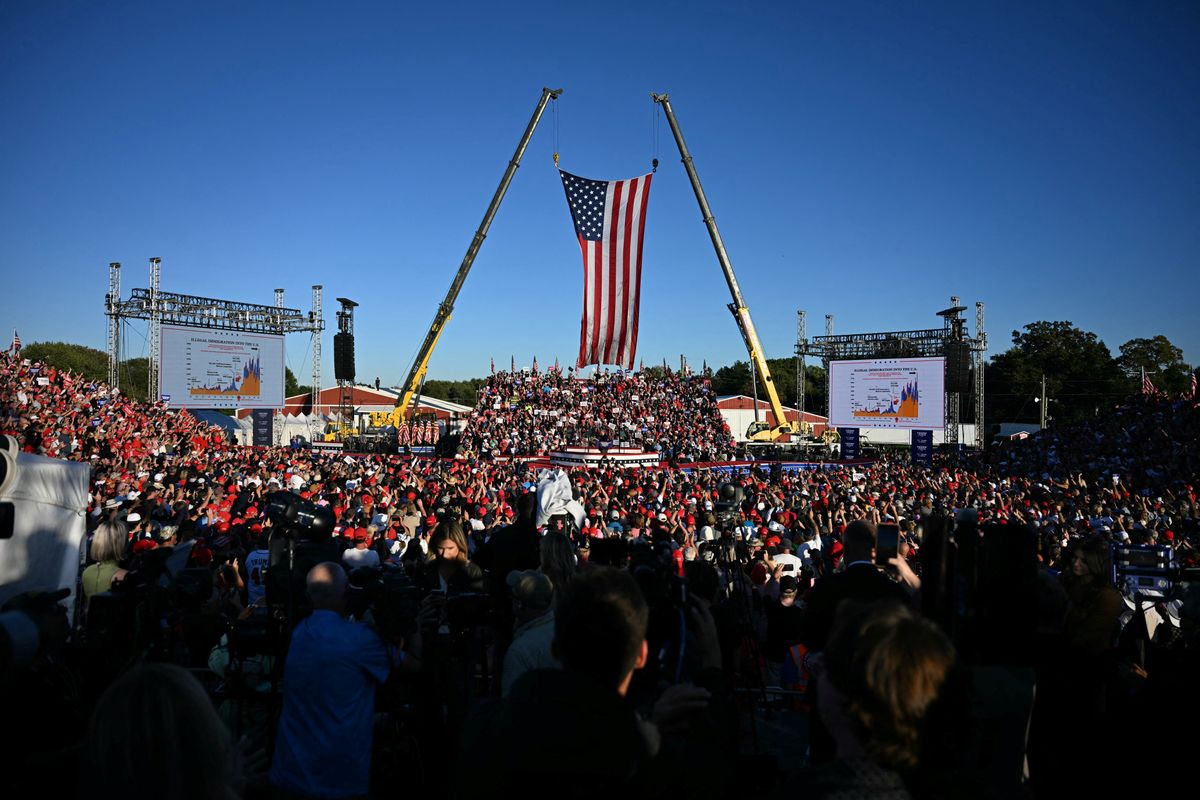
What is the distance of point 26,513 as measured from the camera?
16.2 feet

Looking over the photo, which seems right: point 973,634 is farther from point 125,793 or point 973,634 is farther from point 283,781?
point 283,781

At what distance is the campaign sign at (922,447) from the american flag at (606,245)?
19291mm

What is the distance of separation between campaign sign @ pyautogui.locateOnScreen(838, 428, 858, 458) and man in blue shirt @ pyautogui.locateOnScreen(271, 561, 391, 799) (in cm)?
3581

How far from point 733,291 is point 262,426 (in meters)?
25.6

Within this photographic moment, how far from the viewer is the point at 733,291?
3769 centimetres

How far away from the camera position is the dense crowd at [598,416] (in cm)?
3481

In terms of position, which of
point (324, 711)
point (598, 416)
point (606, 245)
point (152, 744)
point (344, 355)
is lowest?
point (324, 711)

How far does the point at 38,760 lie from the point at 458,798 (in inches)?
44.9

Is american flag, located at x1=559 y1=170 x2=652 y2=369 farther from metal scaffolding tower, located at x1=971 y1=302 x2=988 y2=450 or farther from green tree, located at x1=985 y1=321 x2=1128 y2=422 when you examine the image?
green tree, located at x1=985 y1=321 x2=1128 y2=422

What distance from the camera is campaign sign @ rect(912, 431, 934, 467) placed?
34156 millimetres

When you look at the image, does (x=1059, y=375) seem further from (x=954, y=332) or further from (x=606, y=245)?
(x=606, y=245)

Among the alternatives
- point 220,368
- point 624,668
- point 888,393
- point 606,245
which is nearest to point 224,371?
point 220,368

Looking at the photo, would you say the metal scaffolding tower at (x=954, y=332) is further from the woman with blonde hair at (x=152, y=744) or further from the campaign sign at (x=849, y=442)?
the woman with blonde hair at (x=152, y=744)

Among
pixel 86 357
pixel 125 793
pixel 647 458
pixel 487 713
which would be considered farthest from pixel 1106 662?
pixel 86 357
